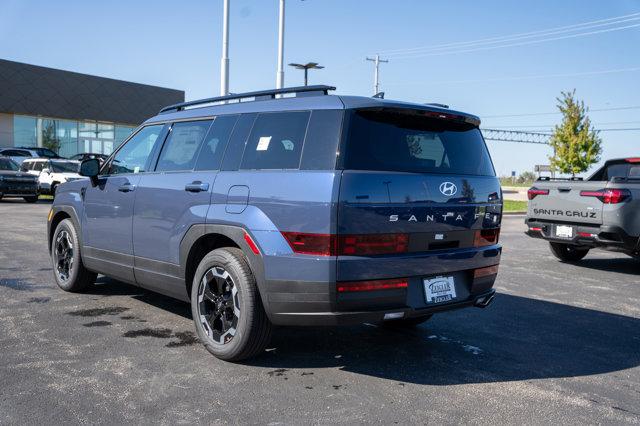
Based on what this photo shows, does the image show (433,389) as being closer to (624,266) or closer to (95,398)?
(95,398)

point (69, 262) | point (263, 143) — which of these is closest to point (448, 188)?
point (263, 143)

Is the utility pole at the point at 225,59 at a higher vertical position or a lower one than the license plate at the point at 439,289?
higher

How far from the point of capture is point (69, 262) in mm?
6602

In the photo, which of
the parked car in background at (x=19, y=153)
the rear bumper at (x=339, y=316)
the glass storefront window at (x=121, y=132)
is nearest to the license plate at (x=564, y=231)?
the rear bumper at (x=339, y=316)

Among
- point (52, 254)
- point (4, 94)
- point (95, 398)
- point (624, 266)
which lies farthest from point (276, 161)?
point (4, 94)

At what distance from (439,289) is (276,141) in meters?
1.60

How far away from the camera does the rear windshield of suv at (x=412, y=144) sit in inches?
157

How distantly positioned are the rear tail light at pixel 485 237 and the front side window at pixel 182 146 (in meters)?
2.39

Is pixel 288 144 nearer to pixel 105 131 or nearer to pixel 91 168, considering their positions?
pixel 91 168

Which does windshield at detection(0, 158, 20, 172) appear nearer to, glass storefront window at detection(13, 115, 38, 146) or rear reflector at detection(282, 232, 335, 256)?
glass storefront window at detection(13, 115, 38, 146)

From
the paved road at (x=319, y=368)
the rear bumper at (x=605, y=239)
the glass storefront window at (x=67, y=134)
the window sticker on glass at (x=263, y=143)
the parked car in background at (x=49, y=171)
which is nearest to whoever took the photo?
the paved road at (x=319, y=368)

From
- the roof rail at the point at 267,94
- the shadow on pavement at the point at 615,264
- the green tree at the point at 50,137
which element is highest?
the green tree at the point at 50,137

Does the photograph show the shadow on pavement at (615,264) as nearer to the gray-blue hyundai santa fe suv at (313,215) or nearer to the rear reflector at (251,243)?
the gray-blue hyundai santa fe suv at (313,215)

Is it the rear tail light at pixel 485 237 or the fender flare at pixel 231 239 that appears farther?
the rear tail light at pixel 485 237
